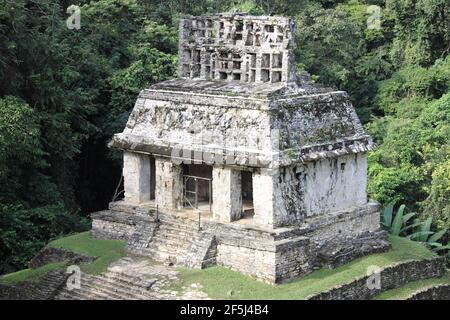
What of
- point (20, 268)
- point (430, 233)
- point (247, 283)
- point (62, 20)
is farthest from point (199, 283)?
point (62, 20)

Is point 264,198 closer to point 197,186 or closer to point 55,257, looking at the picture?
point 197,186

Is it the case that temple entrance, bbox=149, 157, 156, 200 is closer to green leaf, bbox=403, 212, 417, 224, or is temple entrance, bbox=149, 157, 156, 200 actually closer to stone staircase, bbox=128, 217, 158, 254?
stone staircase, bbox=128, 217, 158, 254

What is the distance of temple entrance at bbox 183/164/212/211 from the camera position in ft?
75.4

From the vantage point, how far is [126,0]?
105 ft

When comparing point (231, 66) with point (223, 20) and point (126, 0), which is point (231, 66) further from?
point (126, 0)

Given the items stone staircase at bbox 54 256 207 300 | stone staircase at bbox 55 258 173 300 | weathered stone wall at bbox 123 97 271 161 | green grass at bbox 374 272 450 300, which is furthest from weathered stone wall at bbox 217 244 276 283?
green grass at bbox 374 272 450 300

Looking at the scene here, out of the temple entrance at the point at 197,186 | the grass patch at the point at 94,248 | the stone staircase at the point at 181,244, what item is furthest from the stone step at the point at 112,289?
the temple entrance at the point at 197,186

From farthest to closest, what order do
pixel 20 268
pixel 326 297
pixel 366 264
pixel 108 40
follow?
pixel 108 40 < pixel 20 268 < pixel 366 264 < pixel 326 297

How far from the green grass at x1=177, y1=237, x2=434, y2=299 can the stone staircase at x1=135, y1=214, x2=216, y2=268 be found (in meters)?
0.29

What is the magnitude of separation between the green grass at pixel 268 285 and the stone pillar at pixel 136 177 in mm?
2815

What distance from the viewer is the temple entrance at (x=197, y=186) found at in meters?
23.0

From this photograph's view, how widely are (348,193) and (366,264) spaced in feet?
5.78

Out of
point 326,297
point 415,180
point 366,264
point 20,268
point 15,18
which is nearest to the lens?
point 326,297

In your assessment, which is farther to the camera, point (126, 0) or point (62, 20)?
point (126, 0)
